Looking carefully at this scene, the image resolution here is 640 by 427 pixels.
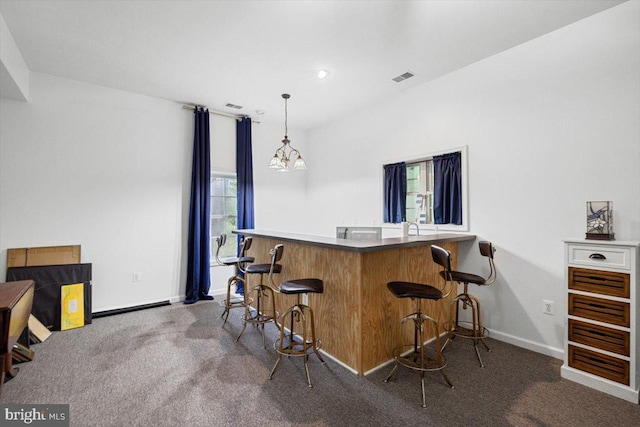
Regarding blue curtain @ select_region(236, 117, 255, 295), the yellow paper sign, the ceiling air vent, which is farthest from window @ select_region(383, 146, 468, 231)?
the yellow paper sign

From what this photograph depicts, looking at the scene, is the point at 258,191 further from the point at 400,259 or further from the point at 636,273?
the point at 636,273

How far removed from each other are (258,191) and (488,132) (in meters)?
3.86

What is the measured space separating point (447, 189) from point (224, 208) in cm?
372

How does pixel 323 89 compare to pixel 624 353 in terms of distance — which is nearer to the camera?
pixel 624 353

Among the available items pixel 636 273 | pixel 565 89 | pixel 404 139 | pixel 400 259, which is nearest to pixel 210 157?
pixel 404 139

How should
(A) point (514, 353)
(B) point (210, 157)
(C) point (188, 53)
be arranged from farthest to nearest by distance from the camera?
(B) point (210, 157), (C) point (188, 53), (A) point (514, 353)

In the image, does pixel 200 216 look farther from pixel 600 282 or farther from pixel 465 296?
pixel 600 282

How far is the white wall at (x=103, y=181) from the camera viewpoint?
3.59 meters

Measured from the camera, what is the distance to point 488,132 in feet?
10.9

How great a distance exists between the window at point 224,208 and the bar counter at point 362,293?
254cm

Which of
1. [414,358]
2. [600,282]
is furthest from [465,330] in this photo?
[600,282]

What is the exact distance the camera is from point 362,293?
2.47m

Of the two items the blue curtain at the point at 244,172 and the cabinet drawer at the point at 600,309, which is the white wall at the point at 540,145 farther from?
the blue curtain at the point at 244,172

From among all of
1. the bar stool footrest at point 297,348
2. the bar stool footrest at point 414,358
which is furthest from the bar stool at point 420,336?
the bar stool footrest at point 297,348
